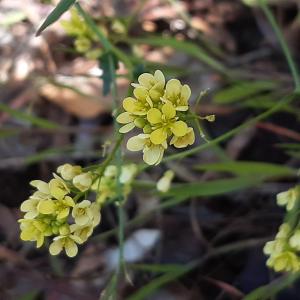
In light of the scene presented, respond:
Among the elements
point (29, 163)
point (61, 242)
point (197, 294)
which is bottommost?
point (197, 294)

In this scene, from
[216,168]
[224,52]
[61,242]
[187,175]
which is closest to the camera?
[61,242]

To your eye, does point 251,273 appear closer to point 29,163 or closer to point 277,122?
point 277,122

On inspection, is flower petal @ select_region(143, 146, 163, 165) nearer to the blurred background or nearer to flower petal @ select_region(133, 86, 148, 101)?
flower petal @ select_region(133, 86, 148, 101)

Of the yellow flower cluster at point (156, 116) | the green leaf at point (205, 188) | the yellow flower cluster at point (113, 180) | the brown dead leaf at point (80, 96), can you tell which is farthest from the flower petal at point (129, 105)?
the brown dead leaf at point (80, 96)

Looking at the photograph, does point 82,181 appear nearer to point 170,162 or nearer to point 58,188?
point 58,188

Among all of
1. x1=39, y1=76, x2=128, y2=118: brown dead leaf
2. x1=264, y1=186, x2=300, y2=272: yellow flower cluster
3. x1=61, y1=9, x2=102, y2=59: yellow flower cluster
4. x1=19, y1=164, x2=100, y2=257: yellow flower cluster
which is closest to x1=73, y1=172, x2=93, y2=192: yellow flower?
x1=19, y1=164, x2=100, y2=257: yellow flower cluster

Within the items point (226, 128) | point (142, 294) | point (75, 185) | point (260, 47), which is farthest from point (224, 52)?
point (75, 185)

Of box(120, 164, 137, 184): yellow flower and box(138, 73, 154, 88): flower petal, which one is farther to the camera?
box(120, 164, 137, 184): yellow flower
